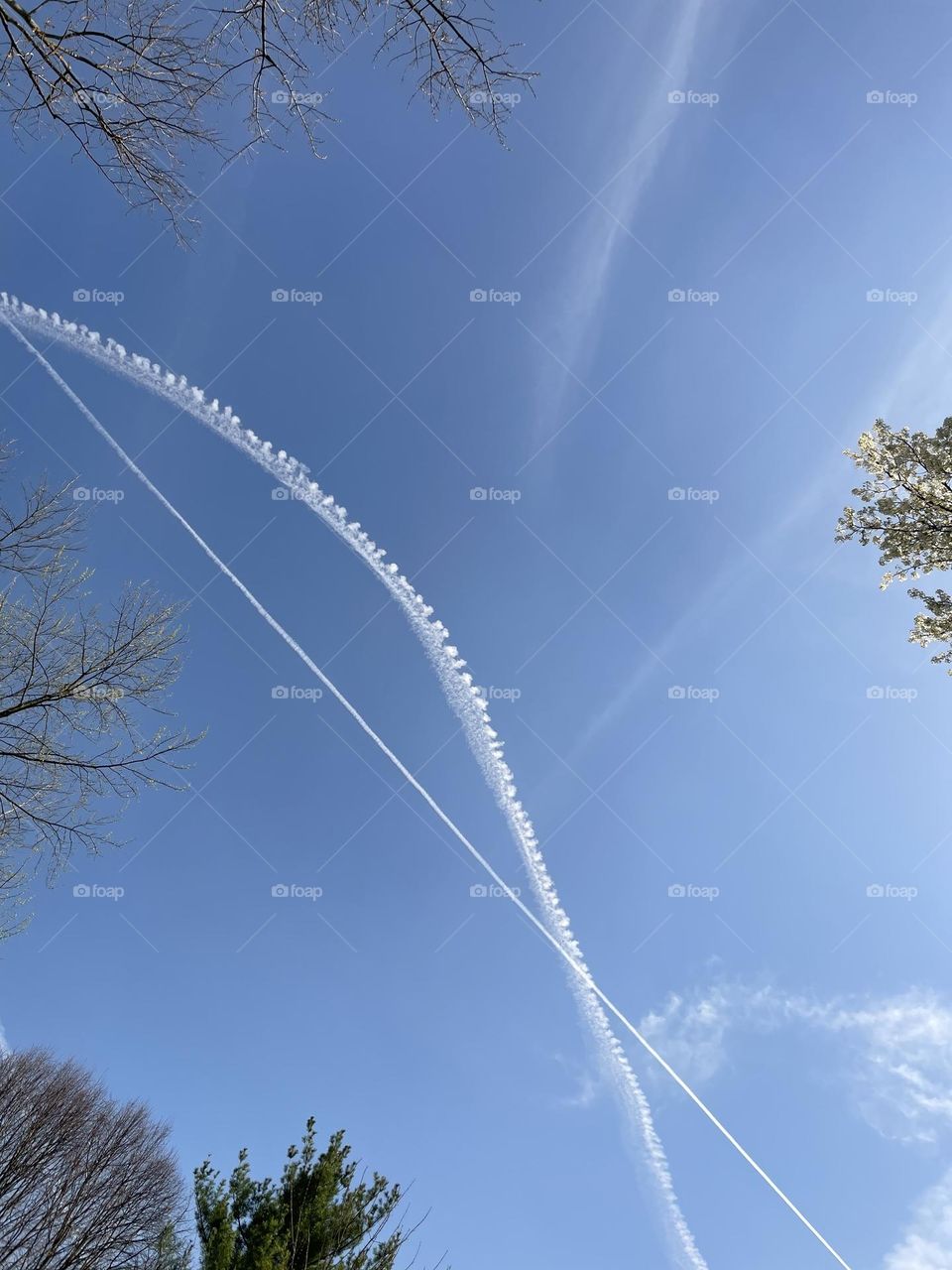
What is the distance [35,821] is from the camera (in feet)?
20.6

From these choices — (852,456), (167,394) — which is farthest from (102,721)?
(167,394)

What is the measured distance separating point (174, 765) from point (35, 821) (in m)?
1.51

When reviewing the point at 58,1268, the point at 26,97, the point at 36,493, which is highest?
the point at 26,97

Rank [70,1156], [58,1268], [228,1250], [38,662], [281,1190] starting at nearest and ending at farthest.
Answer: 1. [38,662]
2. [228,1250]
3. [281,1190]
4. [58,1268]
5. [70,1156]

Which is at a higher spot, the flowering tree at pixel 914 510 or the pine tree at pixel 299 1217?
the flowering tree at pixel 914 510

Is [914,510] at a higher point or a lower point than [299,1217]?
higher

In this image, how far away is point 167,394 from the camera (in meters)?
20.0

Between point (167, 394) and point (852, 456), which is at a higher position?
point (167, 394)

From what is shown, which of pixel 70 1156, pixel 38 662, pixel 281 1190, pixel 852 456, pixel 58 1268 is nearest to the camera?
pixel 38 662

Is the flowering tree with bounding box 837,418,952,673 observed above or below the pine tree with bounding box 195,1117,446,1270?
above

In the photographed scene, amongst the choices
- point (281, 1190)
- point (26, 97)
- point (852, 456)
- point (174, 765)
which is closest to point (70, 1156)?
point (281, 1190)

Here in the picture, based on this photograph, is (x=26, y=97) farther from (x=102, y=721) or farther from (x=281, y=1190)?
(x=281, y=1190)

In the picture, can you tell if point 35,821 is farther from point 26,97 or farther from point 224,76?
point 224,76

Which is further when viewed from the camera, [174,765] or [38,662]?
[174,765]
